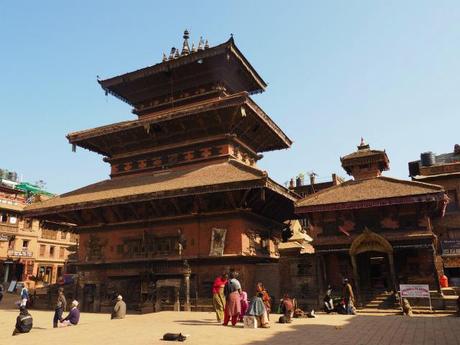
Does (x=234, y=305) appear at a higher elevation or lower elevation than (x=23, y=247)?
lower

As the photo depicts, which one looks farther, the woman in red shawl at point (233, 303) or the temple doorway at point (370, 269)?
the temple doorway at point (370, 269)

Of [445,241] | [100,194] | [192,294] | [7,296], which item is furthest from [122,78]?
[445,241]

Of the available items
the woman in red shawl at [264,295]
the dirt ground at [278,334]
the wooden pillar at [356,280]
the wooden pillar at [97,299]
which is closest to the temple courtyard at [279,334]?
the dirt ground at [278,334]

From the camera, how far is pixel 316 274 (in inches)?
750

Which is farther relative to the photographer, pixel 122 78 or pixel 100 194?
pixel 122 78

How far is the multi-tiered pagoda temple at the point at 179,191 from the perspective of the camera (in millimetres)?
20516

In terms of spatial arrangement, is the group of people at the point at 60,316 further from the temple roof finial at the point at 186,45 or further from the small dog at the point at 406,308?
the temple roof finial at the point at 186,45

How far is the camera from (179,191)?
19.9m

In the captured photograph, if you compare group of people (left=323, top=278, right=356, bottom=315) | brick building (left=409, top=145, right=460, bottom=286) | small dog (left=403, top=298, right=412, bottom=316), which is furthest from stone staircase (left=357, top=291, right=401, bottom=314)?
brick building (left=409, top=145, right=460, bottom=286)

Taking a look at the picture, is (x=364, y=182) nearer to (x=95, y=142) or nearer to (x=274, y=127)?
(x=274, y=127)

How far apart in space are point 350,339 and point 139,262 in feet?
49.7

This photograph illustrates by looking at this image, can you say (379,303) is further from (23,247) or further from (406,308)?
(23,247)

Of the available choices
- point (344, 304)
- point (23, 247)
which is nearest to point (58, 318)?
point (344, 304)

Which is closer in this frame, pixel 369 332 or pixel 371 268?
pixel 369 332
